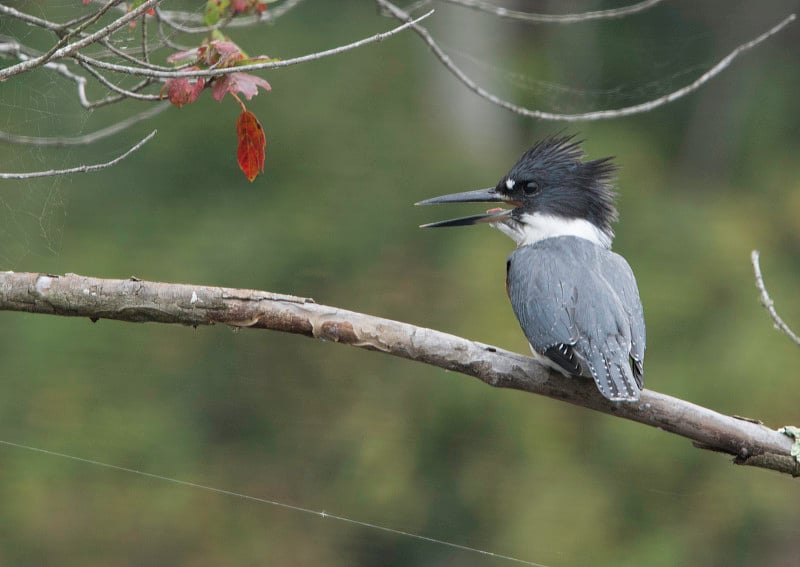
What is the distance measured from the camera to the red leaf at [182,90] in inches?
63.1

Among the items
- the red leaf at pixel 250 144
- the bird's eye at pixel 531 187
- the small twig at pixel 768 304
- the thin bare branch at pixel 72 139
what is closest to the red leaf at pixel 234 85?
the red leaf at pixel 250 144

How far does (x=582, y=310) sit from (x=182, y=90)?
974 millimetres

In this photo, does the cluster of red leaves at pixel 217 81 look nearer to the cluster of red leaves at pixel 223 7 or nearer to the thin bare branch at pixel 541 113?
the cluster of red leaves at pixel 223 7

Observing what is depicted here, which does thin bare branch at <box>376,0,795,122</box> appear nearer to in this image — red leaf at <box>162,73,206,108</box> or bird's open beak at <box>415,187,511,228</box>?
bird's open beak at <box>415,187,511,228</box>

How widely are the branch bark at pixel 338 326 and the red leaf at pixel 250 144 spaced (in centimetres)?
25

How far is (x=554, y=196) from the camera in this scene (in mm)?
2365

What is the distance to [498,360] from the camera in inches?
70.9

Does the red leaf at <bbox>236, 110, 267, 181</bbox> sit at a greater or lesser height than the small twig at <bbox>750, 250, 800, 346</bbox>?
greater

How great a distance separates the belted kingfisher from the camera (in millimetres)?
1887

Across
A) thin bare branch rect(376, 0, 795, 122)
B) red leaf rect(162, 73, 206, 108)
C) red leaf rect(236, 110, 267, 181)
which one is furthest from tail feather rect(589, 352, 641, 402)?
red leaf rect(162, 73, 206, 108)

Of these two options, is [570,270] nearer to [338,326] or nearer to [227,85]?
[338,326]

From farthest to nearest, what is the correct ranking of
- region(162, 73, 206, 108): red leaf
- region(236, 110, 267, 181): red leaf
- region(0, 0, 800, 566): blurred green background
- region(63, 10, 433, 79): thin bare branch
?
region(0, 0, 800, 566): blurred green background < region(236, 110, 267, 181): red leaf < region(162, 73, 206, 108): red leaf < region(63, 10, 433, 79): thin bare branch

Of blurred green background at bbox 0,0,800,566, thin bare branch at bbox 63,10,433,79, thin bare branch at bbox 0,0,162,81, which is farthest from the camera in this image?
blurred green background at bbox 0,0,800,566

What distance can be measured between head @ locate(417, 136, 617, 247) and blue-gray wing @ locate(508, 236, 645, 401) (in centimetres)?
12
